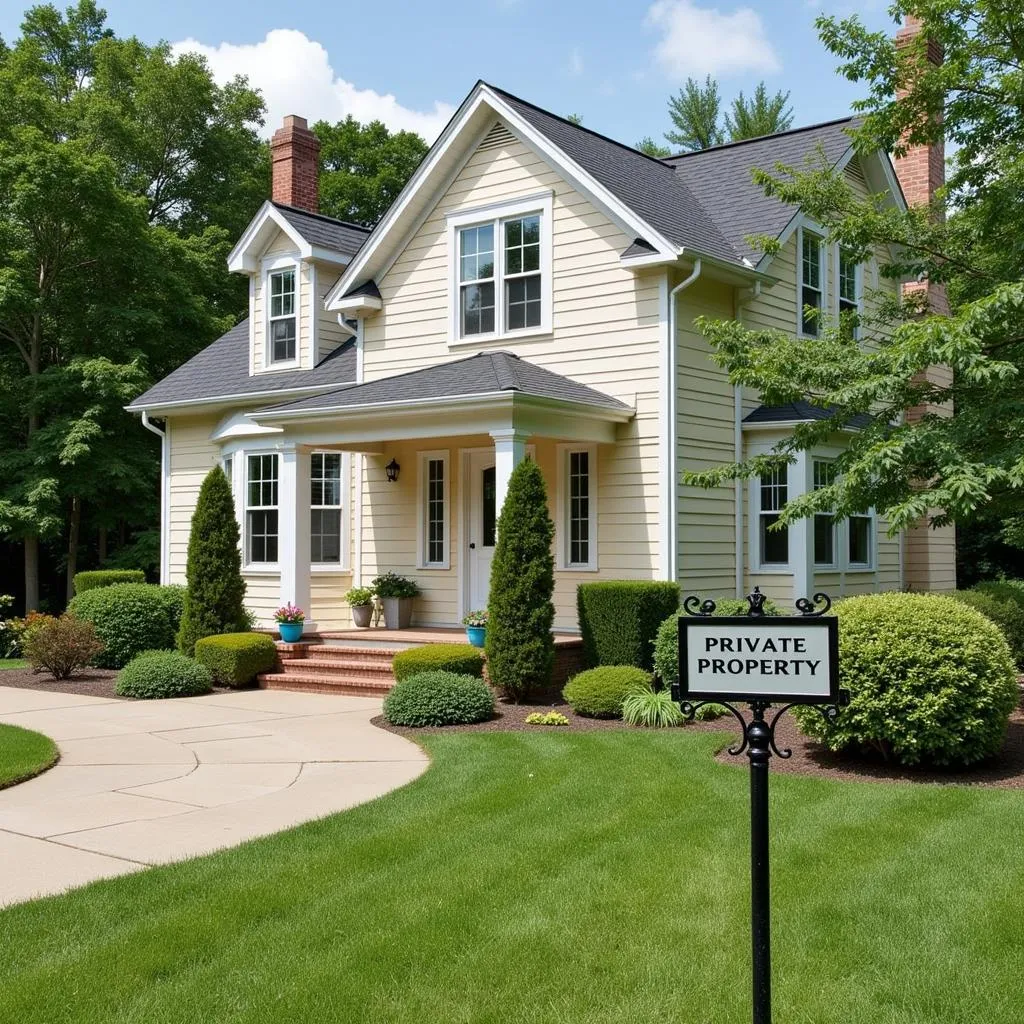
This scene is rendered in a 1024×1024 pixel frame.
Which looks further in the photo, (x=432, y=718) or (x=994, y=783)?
(x=432, y=718)

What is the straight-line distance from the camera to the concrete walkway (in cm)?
630

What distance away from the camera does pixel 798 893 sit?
17.6 feet

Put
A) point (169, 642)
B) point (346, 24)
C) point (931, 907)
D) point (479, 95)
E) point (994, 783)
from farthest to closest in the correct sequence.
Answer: point (169, 642), point (479, 95), point (346, 24), point (994, 783), point (931, 907)

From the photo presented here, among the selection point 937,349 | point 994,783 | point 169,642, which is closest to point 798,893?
point 994,783

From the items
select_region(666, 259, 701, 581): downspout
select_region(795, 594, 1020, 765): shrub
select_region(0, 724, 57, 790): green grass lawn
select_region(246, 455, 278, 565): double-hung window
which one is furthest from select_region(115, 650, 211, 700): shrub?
Result: select_region(795, 594, 1020, 765): shrub

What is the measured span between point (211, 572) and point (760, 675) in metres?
12.3

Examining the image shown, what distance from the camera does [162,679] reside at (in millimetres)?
13164

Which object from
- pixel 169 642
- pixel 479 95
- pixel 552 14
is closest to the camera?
pixel 552 14

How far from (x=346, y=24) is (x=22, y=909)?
1135cm

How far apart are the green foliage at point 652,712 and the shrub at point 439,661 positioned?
2219 millimetres

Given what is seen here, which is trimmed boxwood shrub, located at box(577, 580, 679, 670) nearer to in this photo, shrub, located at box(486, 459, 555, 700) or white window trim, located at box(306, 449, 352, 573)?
shrub, located at box(486, 459, 555, 700)

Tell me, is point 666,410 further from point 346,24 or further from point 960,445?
point 346,24

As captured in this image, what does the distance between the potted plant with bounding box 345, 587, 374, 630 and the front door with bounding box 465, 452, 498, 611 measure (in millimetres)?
1624

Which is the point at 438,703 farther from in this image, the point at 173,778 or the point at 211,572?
the point at 211,572
